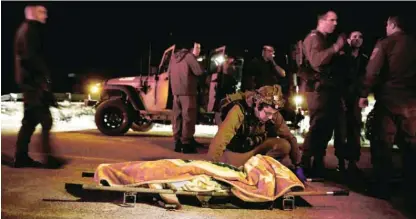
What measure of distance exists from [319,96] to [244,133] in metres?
1.65

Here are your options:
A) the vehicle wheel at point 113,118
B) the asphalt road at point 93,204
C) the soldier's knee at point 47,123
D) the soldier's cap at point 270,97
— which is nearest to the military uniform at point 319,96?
the asphalt road at point 93,204

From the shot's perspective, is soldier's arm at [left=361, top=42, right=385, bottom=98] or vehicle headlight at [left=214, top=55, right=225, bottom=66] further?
vehicle headlight at [left=214, top=55, right=225, bottom=66]

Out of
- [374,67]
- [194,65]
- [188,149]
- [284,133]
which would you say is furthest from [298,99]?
[284,133]

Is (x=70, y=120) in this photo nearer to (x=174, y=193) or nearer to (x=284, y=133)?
(x=284, y=133)

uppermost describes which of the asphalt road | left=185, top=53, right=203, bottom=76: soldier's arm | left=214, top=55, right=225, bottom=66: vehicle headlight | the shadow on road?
left=214, top=55, right=225, bottom=66: vehicle headlight

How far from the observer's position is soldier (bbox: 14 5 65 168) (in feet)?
21.5

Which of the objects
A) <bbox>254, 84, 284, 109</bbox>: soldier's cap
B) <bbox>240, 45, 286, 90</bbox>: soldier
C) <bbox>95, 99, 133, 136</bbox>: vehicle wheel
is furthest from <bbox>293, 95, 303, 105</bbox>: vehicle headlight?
<bbox>254, 84, 284, 109</bbox>: soldier's cap

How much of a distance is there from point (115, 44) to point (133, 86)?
14545mm

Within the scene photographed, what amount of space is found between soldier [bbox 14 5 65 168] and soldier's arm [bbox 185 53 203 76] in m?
3.08

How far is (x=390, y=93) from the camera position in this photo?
5.91m

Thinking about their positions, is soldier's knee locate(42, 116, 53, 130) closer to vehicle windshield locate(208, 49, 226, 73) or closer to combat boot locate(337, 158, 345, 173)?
combat boot locate(337, 158, 345, 173)

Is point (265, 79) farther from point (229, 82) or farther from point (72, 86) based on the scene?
point (72, 86)

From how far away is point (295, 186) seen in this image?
5074 millimetres

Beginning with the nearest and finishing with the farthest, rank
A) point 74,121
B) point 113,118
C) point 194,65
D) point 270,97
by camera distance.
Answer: point 270,97 → point 194,65 → point 113,118 → point 74,121
